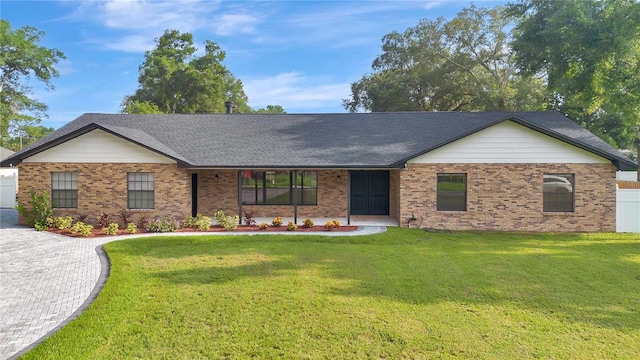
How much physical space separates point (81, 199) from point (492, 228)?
16116 millimetres

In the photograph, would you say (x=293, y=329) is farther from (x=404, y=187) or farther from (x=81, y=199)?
(x=81, y=199)

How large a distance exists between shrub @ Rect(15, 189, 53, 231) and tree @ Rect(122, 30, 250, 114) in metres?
27.1

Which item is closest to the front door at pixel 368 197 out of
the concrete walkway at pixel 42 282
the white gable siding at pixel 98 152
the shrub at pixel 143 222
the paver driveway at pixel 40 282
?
the concrete walkway at pixel 42 282

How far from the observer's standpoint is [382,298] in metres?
6.50

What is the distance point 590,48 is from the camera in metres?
16.3

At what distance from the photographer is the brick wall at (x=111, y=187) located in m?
13.6

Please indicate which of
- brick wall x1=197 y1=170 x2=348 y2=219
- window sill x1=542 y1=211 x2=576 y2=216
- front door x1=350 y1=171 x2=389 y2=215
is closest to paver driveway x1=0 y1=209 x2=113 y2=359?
brick wall x1=197 y1=170 x2=348 y2=219

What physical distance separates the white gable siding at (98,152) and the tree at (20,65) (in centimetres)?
2675

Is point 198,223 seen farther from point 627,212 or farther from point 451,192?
point 627,212

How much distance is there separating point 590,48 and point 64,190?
24.1 meters

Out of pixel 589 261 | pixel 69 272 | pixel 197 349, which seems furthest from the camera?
pixel 589 261

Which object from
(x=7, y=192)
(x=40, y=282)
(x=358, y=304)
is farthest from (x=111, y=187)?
(x=358, y=304)

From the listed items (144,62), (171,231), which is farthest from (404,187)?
(144,62)

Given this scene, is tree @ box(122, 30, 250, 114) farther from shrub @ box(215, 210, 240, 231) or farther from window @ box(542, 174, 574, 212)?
window @ box(542, 174, 574, 212)
